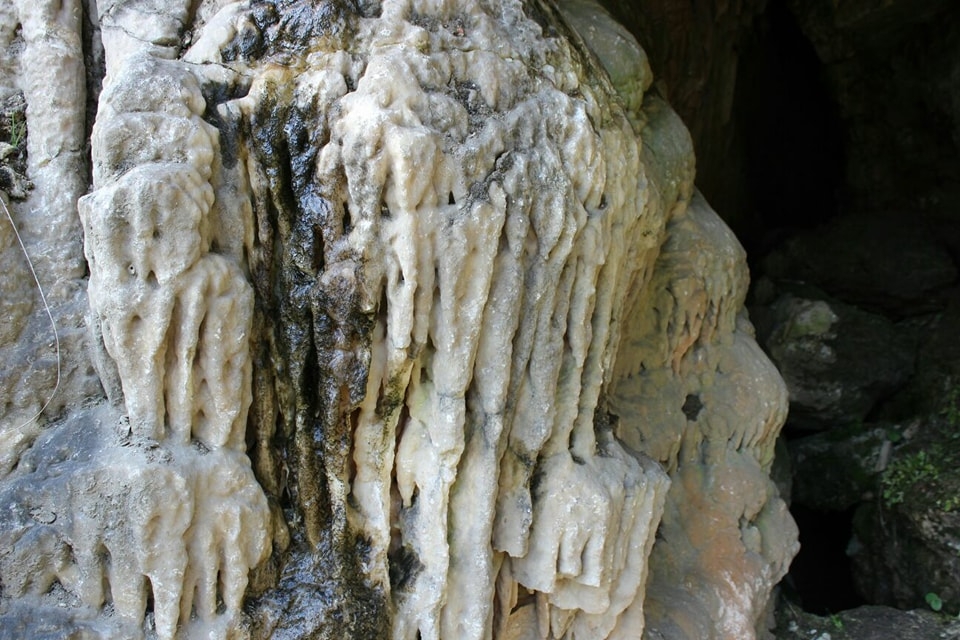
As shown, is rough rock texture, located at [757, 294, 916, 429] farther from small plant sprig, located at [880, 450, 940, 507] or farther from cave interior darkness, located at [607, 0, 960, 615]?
small plant sprig, located at [880, 450, 940, 507]

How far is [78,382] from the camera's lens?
3.02m

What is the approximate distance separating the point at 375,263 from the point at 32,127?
1.49 meters

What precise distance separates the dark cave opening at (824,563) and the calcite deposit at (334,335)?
4.34 meters

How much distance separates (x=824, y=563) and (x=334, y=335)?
6.19 metres

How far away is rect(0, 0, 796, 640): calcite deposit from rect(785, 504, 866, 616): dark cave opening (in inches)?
171

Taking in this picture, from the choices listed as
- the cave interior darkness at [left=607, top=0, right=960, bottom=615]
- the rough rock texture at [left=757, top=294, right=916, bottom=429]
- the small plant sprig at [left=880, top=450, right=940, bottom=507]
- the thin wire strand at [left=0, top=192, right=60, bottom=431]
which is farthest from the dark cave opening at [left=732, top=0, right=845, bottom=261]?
the thin wire strand at [left=0, top=192, right=60, bottom=431]

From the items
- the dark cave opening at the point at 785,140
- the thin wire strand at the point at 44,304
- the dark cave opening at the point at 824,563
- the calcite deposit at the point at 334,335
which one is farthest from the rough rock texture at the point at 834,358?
the thin wire strand at the point at 44,304

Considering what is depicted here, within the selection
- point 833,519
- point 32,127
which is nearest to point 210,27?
point 32,127

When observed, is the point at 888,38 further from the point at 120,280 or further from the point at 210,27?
the point at 120,280

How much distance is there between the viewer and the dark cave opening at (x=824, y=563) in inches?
279

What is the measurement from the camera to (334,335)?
2846 millimetres

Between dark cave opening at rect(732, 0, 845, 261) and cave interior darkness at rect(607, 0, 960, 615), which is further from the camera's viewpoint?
dark cave opening at rect(732, 0, 845, 261)

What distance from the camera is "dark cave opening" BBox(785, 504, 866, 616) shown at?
7.07 m

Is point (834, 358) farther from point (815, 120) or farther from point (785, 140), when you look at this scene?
point (815, 120)
